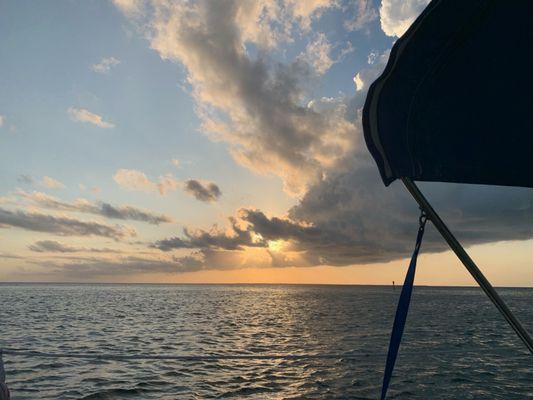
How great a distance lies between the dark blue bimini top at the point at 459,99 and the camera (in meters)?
2.82

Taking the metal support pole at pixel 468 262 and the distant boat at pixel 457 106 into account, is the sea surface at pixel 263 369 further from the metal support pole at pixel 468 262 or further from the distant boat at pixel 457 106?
the distant boat at pixel 457 106

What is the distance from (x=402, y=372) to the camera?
17.9 meters

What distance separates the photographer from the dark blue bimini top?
282 cm

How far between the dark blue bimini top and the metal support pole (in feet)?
0.69

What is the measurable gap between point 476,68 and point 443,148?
75 centimetres

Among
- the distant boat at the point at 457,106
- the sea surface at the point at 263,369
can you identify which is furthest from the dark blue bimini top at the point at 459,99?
the sea surface at the point at 263,369

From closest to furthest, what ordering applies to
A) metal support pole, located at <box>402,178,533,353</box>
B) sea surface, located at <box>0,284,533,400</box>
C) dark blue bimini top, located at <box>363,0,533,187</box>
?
1. dark blue bimini top, located at <box>363,0,533,187</box>
2. metal support pole, located at <box>402,178,533,353</box>
3. sea surface, located at <box>0,284,533,400</box>

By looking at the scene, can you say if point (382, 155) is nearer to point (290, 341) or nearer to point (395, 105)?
point (395, 105)

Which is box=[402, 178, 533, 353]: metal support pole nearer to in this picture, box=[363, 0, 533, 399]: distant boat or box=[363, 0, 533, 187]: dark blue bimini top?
box=[363, 0, 533, 399]: distant boat

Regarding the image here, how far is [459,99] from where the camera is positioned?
11.1 ft

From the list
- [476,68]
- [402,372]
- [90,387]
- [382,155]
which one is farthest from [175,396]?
[476,68]

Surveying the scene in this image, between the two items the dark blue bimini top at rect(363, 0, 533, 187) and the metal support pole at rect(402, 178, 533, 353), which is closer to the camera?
the dark blue bimini top at rect(363, 0, 533, 187)

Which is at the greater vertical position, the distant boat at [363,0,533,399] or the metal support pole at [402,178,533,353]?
the distant boat at [363,0,533,399]

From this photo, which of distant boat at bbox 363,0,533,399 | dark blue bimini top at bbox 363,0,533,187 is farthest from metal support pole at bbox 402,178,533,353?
dark blue bimini top at bbox 363,0,533,187
